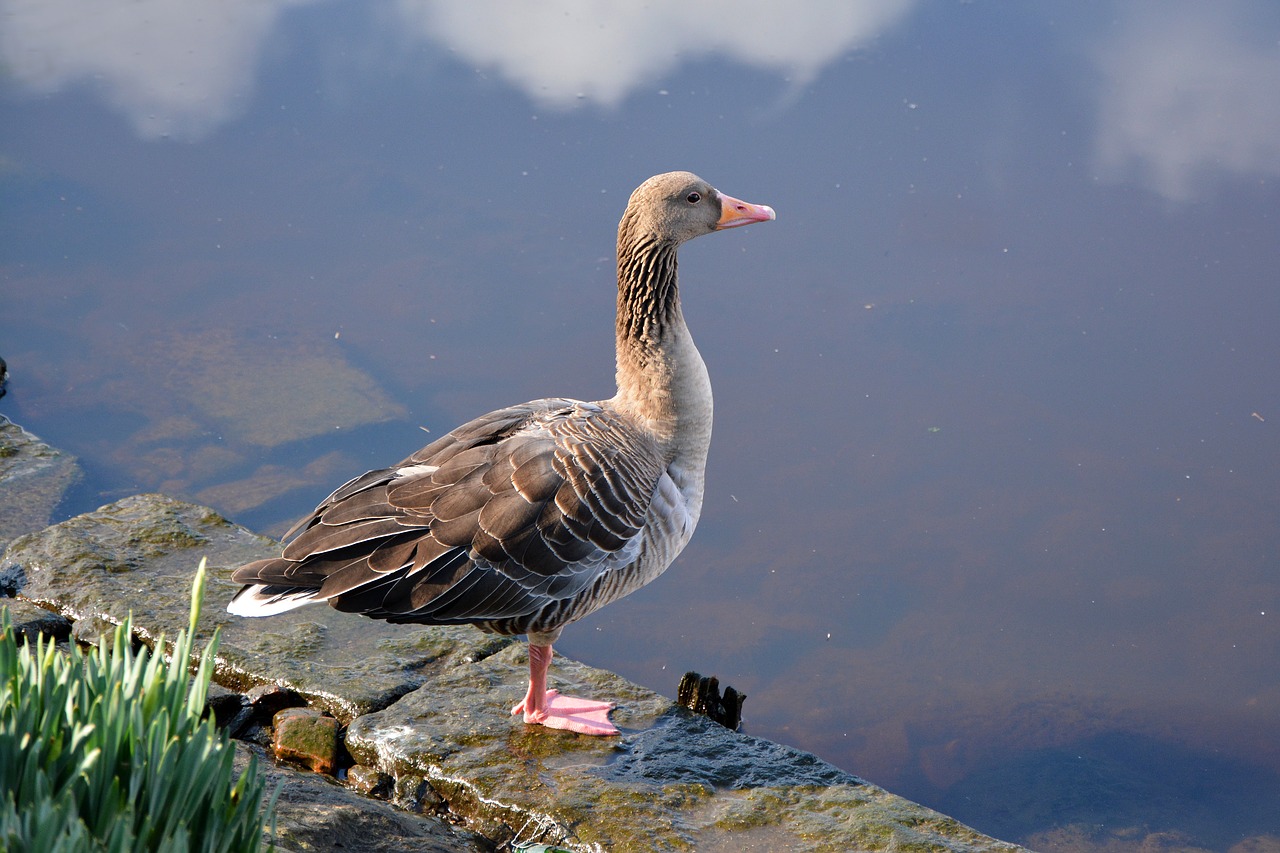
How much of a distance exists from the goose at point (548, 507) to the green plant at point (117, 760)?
1441 mm

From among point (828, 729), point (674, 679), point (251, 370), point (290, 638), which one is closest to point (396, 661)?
point (290, 638)

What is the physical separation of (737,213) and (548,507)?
145cm

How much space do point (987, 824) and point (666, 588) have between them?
6.09 ft

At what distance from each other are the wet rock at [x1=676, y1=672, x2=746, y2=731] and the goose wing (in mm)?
583

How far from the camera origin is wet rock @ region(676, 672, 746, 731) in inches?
177

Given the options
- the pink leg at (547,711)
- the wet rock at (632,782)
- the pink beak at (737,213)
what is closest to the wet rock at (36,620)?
the wet rock at (632,782)

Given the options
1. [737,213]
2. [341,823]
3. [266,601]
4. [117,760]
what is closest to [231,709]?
[266,601]

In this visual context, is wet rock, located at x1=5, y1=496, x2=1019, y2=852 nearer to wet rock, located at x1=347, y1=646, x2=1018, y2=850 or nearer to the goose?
wet rock, located at x1=347, y1=646, x2=1018, y2=850

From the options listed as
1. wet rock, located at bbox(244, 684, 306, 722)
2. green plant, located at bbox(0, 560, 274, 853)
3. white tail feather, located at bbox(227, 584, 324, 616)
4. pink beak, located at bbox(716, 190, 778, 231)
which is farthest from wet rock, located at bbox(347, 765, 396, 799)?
pink beak, located at bbox(716, 190, 778, 231)

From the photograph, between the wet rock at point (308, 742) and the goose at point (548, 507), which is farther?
the wet rock at point (308, 742)

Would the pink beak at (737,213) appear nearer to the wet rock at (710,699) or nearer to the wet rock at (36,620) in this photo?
the wet rock at (710,699)

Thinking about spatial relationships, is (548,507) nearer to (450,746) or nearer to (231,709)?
(450,746)

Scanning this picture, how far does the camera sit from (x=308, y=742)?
4125 mm

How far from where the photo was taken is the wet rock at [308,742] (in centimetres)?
411
